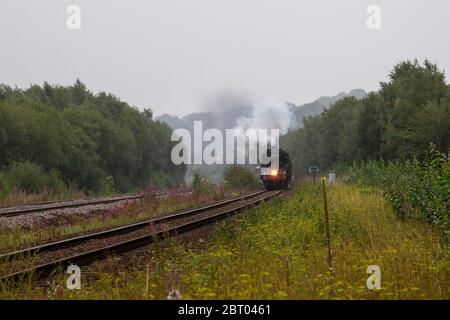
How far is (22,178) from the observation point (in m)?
33.8

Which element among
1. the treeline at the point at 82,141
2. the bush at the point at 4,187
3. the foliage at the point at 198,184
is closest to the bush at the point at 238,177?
the foliage at the point at 198,184

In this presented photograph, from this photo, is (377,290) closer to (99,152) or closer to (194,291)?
(194,291)

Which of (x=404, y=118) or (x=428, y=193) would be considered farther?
(x=404, y=118)

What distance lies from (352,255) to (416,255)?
3.17 feet

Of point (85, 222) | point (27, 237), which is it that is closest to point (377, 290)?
point (27, 237)

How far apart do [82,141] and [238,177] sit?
21.2 metres

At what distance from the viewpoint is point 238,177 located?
42.4 metres

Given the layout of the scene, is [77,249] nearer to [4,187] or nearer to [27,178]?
[4,187]

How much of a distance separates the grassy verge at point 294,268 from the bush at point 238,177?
29553 millimetres

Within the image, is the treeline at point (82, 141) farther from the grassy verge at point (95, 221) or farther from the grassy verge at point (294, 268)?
the grassy verge at point (294, 268)

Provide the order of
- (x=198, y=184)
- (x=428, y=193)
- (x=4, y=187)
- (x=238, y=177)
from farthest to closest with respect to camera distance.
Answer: (x=238, y=177) → (x=198, y=184) → (x=4, y=187) → (x=428, y=193)

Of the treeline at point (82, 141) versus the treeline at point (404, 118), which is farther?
the treeline at point (82, 141)

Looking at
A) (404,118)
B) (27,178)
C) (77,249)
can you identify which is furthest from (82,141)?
(77,249)

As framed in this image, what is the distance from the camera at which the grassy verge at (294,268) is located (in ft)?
19.3
